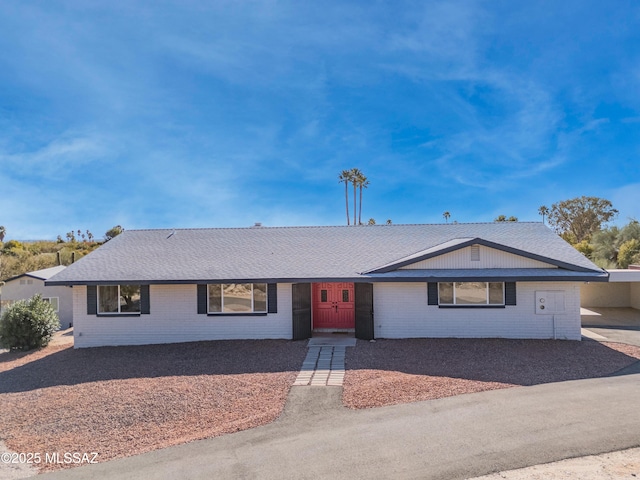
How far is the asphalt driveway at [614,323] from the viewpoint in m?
14.7

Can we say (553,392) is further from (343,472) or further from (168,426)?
(168,426)

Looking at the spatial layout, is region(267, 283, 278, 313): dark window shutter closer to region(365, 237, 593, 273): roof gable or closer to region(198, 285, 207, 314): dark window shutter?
region(198, 285, 207, 314): dark window shutter

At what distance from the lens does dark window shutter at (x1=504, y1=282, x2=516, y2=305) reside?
14227 millimetres

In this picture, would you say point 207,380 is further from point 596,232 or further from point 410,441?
point 596,232

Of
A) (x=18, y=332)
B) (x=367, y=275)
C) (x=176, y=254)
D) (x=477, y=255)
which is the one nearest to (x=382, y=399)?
(x=367, y=275)

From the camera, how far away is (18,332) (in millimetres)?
15453

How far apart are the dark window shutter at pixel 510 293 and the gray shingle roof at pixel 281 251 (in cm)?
133

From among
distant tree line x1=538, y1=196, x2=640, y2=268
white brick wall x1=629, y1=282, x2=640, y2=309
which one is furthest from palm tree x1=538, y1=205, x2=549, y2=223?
white brick wall x1=629, y1=282, x2=640, y2=309

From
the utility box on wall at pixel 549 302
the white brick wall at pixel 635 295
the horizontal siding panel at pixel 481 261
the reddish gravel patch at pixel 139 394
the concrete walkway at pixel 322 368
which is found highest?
the horizontal siding panel at pixel 481 261

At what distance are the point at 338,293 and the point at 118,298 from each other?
870 cm

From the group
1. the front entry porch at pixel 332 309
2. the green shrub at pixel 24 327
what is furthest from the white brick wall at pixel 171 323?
the green shrub at pixel 24 327

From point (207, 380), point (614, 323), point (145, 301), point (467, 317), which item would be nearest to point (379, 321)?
point (467, 317)

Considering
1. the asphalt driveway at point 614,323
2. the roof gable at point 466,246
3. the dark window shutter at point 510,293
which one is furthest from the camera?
the asphalt driveway at point 614,323

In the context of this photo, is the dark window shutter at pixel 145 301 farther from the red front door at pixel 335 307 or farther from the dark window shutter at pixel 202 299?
the red front door at pixel 335 307
